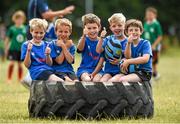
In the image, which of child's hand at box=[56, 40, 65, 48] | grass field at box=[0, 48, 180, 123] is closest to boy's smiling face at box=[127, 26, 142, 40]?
child's hand at box=[56, 40, 65, 48]

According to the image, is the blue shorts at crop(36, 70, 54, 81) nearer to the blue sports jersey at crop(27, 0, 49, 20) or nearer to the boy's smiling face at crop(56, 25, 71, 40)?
the boy's smiling face at crop(56, 25, 71, 40)

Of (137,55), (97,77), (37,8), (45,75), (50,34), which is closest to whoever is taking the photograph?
(137,55)

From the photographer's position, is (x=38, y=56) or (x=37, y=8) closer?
(x=38, y=56)

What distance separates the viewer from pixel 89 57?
11297 millimetres

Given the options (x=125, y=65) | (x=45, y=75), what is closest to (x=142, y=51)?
(x=125, y=65)

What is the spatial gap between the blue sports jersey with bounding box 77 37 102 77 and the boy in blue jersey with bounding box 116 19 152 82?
668mm

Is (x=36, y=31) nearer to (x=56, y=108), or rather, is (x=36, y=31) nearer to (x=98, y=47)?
(x=98, y=47)

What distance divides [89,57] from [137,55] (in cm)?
97

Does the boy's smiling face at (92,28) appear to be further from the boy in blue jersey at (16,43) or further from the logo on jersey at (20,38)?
the logo on jersey at (20,38)

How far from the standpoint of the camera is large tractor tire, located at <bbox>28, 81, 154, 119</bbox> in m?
9.67

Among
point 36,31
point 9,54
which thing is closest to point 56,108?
point 36,31

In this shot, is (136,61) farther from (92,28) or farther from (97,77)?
(92,28)

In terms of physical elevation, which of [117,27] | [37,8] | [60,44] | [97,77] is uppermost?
[37,8]

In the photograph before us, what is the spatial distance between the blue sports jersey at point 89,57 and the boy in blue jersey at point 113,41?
0.29 m
